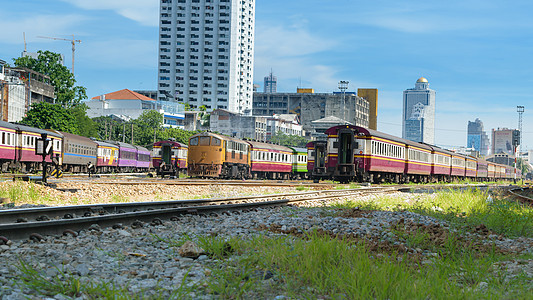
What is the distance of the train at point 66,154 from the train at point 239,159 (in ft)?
26.6

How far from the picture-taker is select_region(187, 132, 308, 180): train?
1299 inches

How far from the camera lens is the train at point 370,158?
2792cm

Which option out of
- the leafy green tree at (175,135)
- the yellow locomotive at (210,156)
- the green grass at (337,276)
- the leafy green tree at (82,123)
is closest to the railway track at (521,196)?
the green grass at (337,276)

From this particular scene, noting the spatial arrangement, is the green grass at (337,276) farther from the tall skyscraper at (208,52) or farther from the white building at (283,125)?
the tall skyscraper at (208,52)

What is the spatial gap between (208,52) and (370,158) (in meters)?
155

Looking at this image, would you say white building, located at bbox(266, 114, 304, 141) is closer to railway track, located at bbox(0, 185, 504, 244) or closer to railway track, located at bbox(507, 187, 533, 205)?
railway track, located at bbox(507, 187, 533, 205)

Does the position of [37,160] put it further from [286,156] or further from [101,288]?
[101,288]

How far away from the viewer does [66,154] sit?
38.5 m

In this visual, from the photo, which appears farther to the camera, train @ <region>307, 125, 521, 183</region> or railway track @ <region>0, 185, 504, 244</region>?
train @ <region>307, 125, 521, 183</region>

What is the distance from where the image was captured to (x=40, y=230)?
662 centimetres

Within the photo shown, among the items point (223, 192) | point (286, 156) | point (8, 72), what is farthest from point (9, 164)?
point (8, 72)

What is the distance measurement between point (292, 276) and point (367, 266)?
672 mm

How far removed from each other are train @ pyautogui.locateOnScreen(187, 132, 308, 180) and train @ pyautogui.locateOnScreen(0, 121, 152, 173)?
26.6ft

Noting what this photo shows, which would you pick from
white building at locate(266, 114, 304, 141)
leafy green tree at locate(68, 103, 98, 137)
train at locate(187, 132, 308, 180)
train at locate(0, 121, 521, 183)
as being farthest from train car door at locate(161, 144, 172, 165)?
white building at locate(266, 114, 304, 141)
